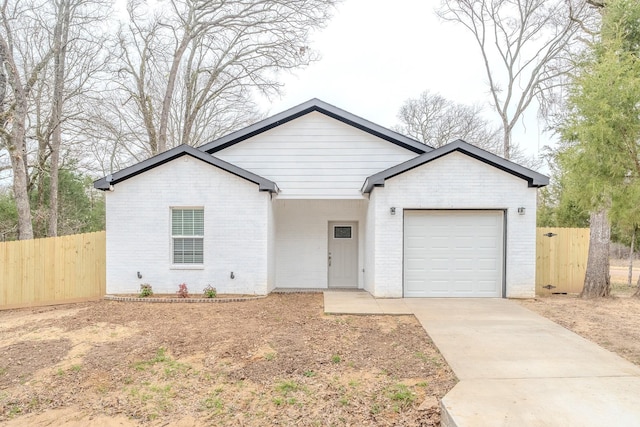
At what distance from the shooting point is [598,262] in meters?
9.96

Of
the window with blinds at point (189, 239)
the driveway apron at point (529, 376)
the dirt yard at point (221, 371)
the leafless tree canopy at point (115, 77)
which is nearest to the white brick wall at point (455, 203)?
the dirt yard at point (221, 371)

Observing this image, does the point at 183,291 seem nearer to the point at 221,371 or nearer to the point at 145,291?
the point at 145,291

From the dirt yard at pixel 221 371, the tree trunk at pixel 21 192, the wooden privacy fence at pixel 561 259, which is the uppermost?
the tree trunk at pixel 21 192

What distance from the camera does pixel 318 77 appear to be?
18828 millimetres

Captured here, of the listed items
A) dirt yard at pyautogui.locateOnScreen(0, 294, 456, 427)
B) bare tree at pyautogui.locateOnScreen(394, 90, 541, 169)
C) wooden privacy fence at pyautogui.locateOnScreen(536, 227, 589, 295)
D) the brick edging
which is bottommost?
the brick edging

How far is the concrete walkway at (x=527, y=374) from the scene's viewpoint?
139 inches

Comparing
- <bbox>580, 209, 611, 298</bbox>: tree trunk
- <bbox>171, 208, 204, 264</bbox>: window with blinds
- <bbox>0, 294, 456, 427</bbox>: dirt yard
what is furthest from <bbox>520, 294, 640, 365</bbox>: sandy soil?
<bbox>171, 208, 204, 264</bbox>: window with blinds

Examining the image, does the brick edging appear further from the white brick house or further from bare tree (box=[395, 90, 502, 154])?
bare tree (box=[395, 90, 502, 154])

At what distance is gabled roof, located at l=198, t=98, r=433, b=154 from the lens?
1075 centimetres

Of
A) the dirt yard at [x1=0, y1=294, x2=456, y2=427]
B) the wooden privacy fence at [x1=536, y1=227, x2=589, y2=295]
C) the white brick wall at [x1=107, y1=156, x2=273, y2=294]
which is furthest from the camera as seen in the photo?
the wooden privacy fence at [x1=536, y1=227, x2=589, y2=295]

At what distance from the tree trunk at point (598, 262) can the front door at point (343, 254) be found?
243 inches

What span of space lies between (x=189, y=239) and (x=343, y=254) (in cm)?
464

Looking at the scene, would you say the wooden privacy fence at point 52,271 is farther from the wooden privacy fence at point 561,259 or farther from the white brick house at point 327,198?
the wooden privacy fence at point 561,259

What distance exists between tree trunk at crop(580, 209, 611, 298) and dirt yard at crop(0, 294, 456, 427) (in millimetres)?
5885
